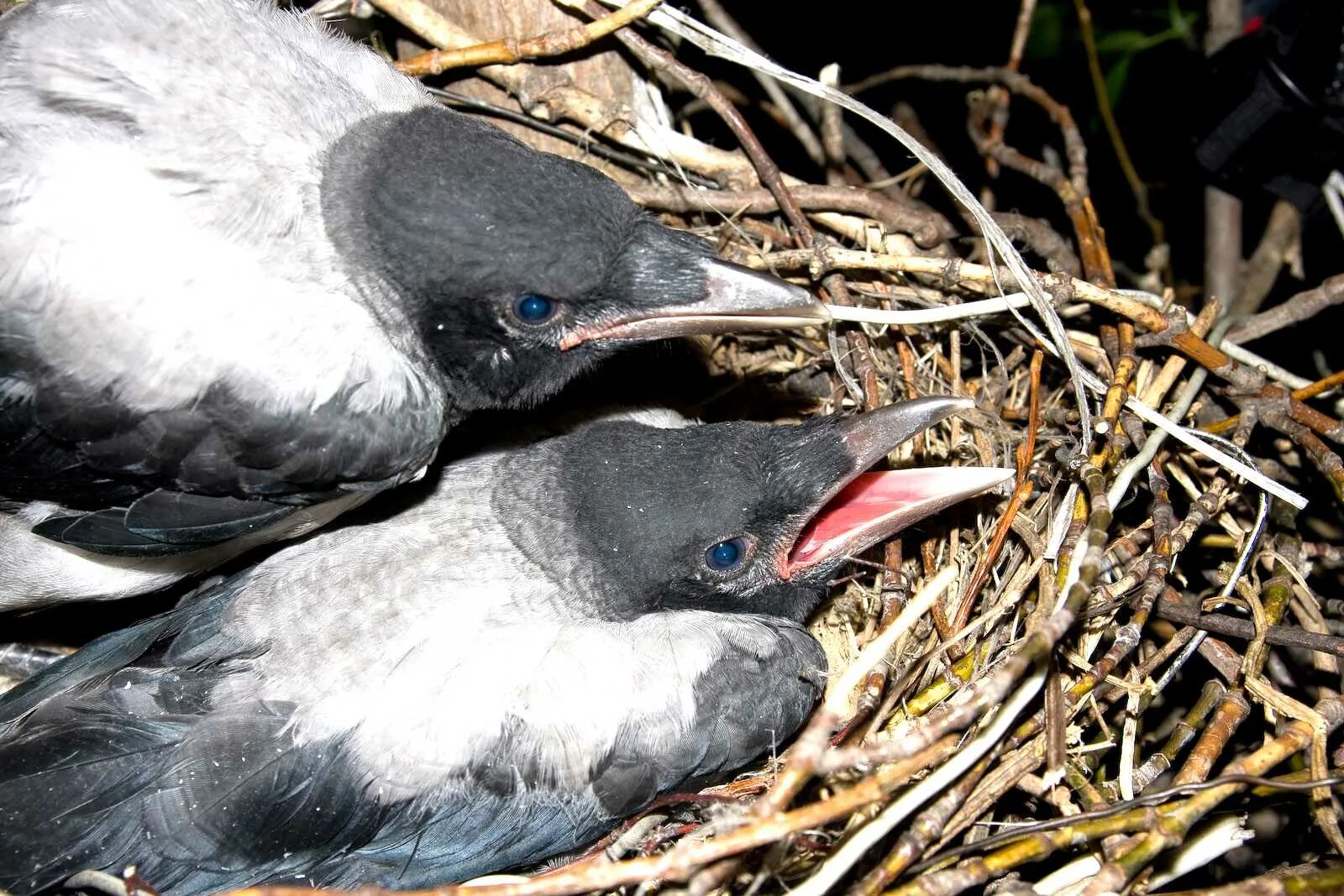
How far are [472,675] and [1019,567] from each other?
1.02 metres

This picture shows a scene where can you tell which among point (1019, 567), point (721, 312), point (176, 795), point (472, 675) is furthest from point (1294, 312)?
point (176, 795)

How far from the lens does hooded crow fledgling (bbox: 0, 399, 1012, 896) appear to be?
1755 mm

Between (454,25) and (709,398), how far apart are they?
977 mm

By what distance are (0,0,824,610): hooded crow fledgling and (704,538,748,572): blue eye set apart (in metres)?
0.38

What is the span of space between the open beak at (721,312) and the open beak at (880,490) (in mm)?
234

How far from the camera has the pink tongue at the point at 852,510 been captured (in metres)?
2.05

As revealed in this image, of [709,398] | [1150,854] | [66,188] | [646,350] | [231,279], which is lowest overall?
[1150,854]

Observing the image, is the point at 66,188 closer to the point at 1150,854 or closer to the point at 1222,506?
the point at 1150,854

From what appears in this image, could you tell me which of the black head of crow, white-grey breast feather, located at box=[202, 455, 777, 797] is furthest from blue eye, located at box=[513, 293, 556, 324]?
white-grey breast feather, located at box=[202, 455, 777, 797]

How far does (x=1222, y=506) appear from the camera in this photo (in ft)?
7.03

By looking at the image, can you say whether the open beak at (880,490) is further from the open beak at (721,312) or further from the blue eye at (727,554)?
the open beak at (721,312)

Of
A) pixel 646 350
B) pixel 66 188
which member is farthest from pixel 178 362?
pixel 646 350

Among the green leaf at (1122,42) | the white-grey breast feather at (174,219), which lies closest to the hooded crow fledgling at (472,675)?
the white-grey breast feather at (174,219)

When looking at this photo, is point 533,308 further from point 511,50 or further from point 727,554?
point 511,50
